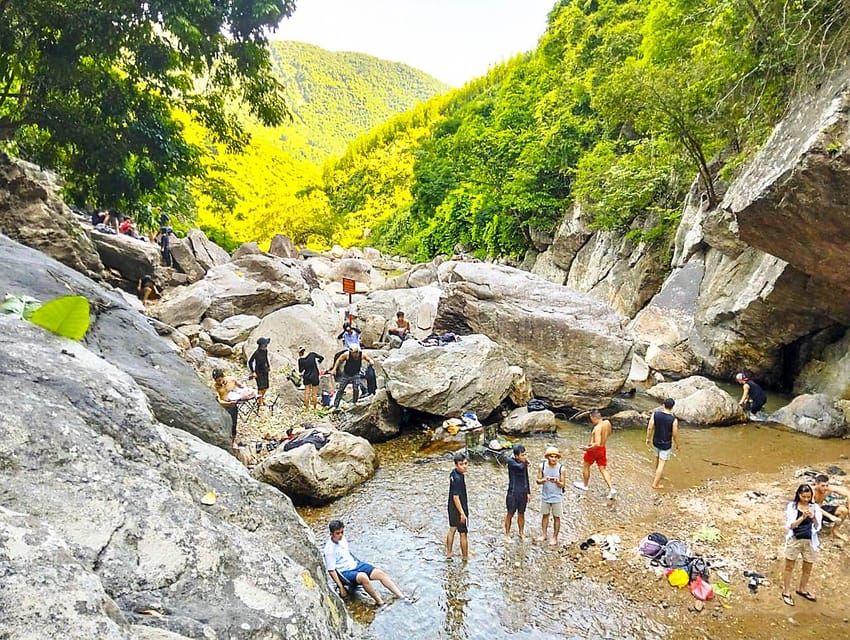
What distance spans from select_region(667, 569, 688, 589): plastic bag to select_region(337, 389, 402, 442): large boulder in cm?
691

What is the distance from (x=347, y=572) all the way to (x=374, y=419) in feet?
18.2

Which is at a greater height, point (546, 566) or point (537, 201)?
point (537, 201)

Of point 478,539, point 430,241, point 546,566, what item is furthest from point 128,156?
point 430,241

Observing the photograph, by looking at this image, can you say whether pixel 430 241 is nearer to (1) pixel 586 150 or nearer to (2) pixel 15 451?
(1) pixel 586 150

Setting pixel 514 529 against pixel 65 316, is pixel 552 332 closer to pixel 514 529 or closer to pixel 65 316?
pixel 514 529

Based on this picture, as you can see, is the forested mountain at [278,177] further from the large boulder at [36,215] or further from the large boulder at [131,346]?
the large boulder at [131,346]

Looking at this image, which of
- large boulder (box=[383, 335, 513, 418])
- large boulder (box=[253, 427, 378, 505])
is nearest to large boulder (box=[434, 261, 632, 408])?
large boulder (box=[383, 335, 513, 418])

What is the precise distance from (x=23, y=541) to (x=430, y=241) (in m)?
47.3

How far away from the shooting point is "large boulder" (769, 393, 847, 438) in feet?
40.9

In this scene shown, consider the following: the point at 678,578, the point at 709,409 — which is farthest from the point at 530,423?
the point at 678,578

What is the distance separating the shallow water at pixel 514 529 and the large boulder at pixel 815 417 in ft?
1.25

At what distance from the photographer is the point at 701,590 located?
7.10 meters

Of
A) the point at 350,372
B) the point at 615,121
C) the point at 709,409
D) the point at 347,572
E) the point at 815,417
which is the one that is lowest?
the point at 347,572

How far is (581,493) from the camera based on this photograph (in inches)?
402
